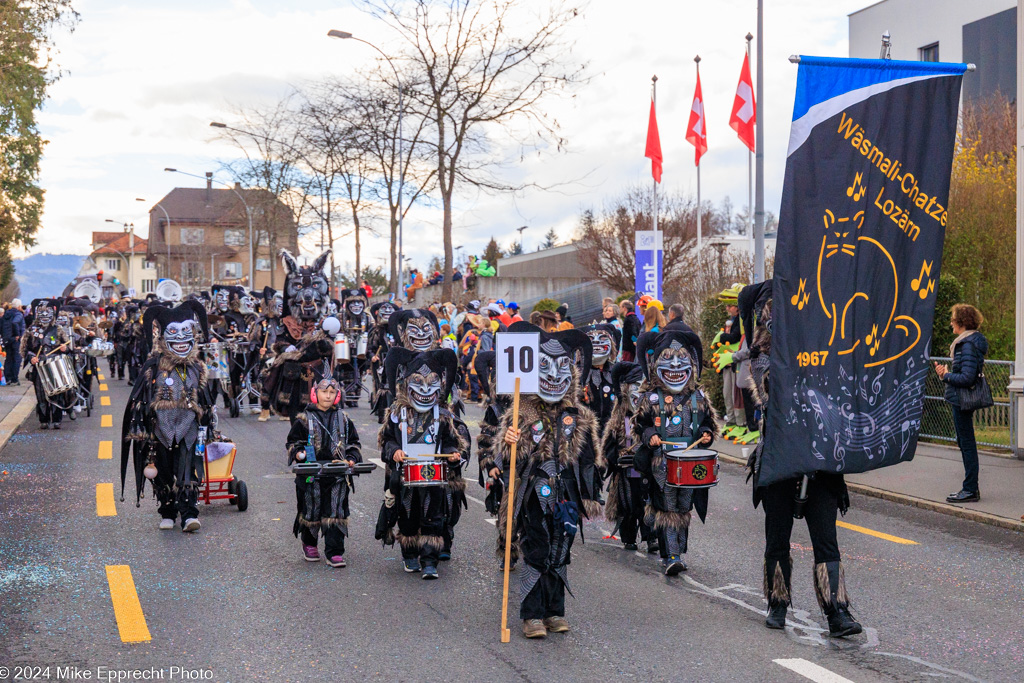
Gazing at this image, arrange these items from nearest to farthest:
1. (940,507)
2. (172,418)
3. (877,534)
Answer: (172,418) < (877,534) < (940,507)

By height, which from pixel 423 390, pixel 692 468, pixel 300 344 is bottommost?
pixel 692 468

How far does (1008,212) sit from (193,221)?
3530 inches

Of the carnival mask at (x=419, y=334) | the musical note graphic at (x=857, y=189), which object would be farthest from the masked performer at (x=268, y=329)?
the musical note graphic at (x=857, y=189)

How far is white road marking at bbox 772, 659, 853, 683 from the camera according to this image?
5367 mm

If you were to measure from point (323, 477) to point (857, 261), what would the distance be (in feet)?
13.9

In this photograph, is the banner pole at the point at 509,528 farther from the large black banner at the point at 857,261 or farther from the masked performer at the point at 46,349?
the masked performer at the point at 46,349

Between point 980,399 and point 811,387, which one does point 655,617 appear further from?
point 980,399

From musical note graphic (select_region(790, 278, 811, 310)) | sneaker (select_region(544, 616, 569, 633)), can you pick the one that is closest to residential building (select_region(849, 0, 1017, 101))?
musical note graphic (select_region(790, 278, 811, 310))

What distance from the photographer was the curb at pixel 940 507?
942cm

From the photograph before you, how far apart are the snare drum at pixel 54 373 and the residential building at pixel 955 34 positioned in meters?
27.0

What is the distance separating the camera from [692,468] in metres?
7.34

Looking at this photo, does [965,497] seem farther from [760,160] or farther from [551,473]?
[760,160]

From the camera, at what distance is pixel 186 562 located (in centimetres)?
804

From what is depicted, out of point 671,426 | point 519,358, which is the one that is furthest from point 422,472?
point 671,426
